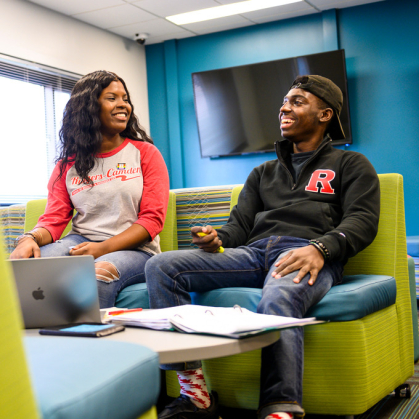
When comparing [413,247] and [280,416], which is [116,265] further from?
[413,247]

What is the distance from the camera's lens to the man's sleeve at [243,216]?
1855mm

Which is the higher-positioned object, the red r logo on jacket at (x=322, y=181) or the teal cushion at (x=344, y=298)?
the red r logo on jacket at (x=322, y=181)

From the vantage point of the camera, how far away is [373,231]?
167 centimetres

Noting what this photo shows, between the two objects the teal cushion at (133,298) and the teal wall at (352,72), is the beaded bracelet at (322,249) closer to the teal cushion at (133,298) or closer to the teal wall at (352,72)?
the teal cushion at (133,298)

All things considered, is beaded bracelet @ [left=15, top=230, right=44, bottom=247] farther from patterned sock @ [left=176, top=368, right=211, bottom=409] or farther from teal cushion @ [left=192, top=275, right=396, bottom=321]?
Result: patterned sock @ [left=176, top=368, right=211, bottom=409]

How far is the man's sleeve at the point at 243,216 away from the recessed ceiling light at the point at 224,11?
327cm

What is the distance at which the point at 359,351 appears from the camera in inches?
57.5

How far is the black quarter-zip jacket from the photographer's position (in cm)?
163

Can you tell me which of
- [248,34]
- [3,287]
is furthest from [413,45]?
[3,287]

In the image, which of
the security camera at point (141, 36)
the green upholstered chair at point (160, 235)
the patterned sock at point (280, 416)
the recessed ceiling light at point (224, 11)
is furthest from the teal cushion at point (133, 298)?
the security camera at point (141, 36)

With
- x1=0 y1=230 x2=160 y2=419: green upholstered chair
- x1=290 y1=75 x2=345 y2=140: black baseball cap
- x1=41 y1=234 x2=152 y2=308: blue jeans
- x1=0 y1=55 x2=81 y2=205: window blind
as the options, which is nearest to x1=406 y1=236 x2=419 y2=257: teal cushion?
x1=290 y1=75 x2=345 y2=140: black baseball cap

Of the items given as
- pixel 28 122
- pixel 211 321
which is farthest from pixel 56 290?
Answer: pixel 28 122

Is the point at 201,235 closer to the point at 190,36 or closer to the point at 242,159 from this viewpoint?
the point at 242,159

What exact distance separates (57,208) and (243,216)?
80 cm
